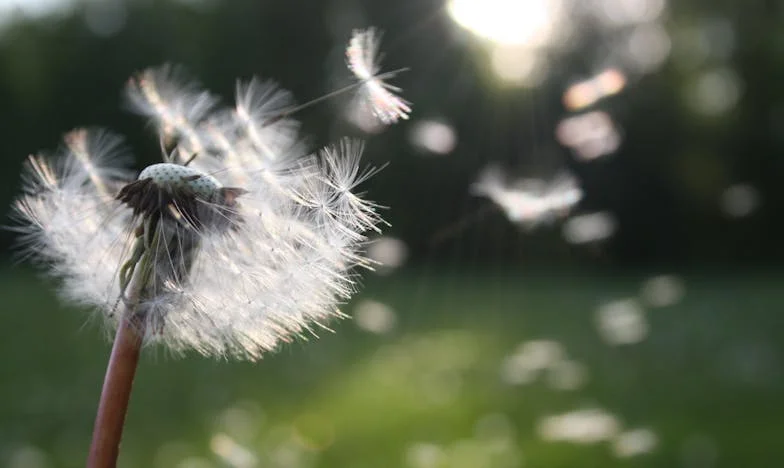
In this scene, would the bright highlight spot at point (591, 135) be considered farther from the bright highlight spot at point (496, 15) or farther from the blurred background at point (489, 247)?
the bright highlight spot at point (496, 15)

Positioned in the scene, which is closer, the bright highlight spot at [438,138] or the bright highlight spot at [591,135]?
the bright highlight spot at [438,138]

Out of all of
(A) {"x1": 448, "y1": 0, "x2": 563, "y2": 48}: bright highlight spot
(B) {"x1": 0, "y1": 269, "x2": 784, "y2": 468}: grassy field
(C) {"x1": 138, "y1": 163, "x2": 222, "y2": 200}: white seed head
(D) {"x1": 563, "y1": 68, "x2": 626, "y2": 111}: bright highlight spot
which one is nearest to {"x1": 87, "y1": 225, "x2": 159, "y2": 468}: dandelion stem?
(C) {"x1": 138, "y1": 163, "x2": 222, "y2": 200}: white seed head

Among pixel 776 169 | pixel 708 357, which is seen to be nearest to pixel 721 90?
pixel 776 169

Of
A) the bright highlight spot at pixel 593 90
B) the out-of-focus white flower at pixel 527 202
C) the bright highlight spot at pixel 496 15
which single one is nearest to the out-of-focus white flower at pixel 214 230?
the out-of-focus white flower at pixel 527 202

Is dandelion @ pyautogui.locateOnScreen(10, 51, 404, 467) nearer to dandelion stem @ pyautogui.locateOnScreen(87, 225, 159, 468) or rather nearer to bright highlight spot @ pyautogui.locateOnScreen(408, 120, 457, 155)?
dandelion stem @ pyautogui.locateOnScreen(87, 225, 159, 468)

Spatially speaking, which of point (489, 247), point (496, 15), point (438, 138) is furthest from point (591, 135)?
point (489, 247)

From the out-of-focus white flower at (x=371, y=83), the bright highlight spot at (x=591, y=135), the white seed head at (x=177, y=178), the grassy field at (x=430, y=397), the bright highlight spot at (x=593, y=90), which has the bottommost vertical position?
the white seed head at (x=177, y=178)

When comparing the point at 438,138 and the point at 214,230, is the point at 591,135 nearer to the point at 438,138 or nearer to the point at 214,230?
the point at 438,138

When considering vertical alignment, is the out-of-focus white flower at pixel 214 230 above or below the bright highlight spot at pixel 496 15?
below
